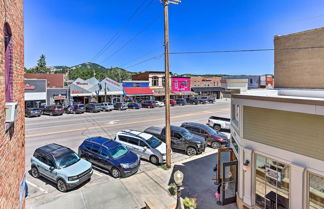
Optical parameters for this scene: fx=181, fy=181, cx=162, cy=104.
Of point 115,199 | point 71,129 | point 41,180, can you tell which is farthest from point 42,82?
point 115,199

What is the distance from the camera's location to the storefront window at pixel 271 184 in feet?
19.4

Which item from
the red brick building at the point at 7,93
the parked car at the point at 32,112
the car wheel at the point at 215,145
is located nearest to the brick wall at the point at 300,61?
the car wheel at the point at 215,145

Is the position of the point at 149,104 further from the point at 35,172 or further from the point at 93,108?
the point at 35,172

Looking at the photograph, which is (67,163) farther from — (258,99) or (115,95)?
(115,95)

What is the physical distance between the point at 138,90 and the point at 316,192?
42884 mm

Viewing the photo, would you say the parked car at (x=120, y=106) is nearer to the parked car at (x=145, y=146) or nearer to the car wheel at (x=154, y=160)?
the parked car at (x=145, y=146)

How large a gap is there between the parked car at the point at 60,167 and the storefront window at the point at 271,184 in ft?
26.2

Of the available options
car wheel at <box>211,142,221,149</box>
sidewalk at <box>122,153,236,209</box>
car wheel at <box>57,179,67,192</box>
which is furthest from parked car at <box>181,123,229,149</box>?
car wheel at <box>57,179,67,192</box>

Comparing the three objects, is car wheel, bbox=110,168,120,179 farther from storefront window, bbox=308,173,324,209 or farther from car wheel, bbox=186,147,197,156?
storefront window, bbox=308,173,324,209

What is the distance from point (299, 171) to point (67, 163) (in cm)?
991

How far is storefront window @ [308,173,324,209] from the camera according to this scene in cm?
508

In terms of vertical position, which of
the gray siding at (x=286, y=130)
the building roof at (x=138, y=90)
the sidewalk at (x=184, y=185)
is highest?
the building roof at (x=138, y=90)

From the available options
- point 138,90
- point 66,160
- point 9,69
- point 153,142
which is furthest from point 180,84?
point 9,69

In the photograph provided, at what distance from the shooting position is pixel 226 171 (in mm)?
8203
